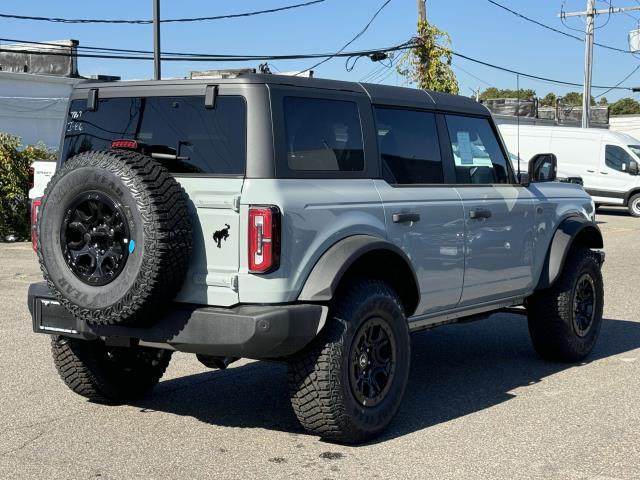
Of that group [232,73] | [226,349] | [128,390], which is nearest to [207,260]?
[226,349]

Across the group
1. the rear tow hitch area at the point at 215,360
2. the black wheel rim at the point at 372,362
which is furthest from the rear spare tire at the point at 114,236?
the black wheel rim at the point at 372,362

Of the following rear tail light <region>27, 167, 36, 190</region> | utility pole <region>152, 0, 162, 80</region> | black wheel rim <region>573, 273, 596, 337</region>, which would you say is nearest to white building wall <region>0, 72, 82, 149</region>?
utility pole <region>152, 0, 162, 80</region>

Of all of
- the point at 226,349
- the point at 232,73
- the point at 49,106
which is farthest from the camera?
the point at 49,106

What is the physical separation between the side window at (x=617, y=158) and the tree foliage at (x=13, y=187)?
1571 cm

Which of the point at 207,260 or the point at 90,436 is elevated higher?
the point at 207,260

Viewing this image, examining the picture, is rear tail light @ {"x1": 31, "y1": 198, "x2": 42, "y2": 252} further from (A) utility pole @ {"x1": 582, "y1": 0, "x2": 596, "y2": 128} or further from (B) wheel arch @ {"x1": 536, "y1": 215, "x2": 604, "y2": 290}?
(A) utility pole @ {"x1": 582, "y1": 0, "x2": 596, "y2": 128}

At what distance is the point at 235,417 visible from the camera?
6.10 metres

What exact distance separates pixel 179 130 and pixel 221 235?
2.36ft

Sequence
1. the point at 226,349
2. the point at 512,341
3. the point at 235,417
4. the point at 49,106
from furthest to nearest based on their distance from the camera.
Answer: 1. the point at 49,106
2. the point at 512,341
3. the point at 235,417
4. the point at 226,349

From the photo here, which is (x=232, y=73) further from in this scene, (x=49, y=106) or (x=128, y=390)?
(x=49, y=106)

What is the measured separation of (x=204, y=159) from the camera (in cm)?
533

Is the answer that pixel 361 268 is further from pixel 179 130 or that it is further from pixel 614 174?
pixel 614 174

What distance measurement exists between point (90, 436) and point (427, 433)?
1.94m

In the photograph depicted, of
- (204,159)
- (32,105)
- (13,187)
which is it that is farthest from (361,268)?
(32,105)
